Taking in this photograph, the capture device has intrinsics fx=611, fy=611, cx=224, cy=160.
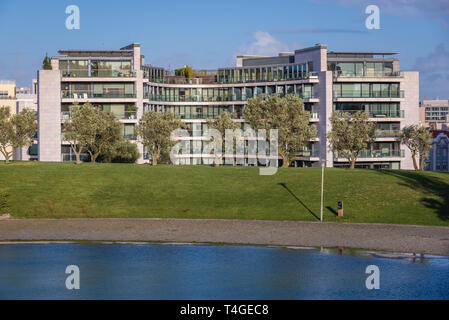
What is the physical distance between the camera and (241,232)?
41.5 meters

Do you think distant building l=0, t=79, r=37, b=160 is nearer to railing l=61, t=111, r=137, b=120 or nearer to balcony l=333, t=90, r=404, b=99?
railing l=61, t=111, r=137, b=120

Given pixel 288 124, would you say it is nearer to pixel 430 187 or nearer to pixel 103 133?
pixel 430 187

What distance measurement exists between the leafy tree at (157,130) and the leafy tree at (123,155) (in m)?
12.3

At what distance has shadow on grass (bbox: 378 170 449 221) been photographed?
4875 cm

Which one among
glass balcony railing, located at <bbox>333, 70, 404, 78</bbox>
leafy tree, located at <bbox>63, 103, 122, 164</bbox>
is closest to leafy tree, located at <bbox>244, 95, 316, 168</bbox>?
leafy tree, located at <bbox>63, 103, 122, 164</bbox>

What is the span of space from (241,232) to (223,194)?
12.1 m

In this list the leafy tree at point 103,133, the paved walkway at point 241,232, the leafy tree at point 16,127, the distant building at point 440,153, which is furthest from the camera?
the distant building at point 440,153

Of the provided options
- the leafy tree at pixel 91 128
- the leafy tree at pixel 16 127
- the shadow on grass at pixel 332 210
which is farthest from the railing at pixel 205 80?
the shadow on grass at pixel 332 210

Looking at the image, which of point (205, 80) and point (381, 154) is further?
point (205, 80)

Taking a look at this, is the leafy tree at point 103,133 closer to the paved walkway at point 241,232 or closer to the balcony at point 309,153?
the paved walkway at point 241,232

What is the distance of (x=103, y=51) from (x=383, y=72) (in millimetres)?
47217

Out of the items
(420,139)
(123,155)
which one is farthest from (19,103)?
(420,139)

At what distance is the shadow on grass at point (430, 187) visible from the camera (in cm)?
4875

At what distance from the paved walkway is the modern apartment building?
4788 cm
